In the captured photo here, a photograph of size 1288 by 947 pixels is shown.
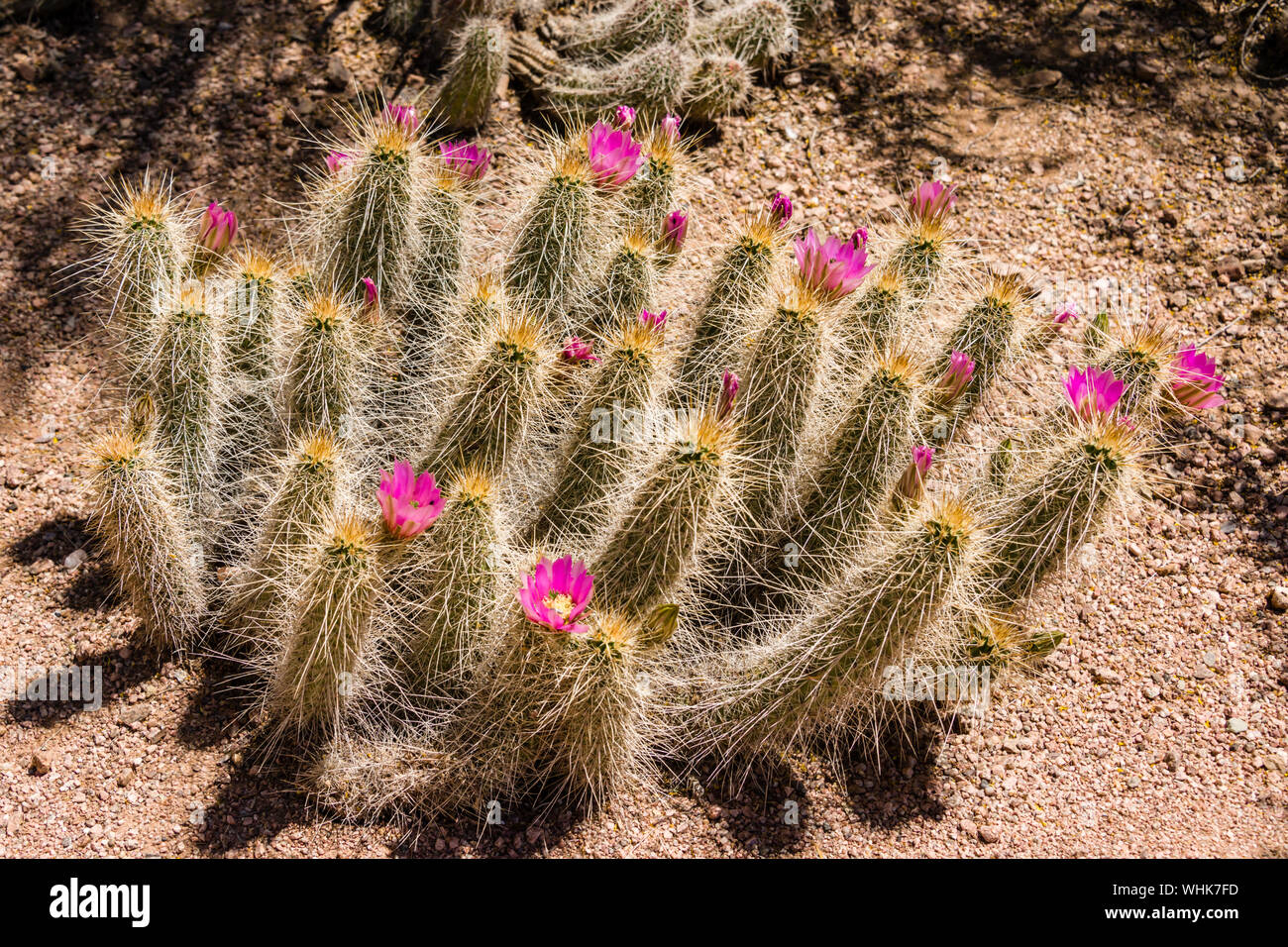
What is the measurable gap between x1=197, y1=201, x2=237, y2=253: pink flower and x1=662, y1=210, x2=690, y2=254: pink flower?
142cm

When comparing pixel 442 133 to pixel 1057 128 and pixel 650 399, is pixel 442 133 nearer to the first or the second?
pixel 650 399

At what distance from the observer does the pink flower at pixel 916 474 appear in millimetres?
2867

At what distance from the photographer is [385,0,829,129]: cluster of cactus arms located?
448 cm

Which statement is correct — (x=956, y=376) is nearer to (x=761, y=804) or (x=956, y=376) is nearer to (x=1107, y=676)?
(x=1107, y=676)

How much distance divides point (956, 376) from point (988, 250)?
163cm

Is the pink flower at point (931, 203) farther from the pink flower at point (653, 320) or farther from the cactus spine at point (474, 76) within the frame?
the cactus spine at point (474, 76)

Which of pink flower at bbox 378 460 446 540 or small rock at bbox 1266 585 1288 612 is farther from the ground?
pink flower at bbox 378 460 446 540

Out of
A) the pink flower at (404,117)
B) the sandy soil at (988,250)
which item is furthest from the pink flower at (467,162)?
the sandy soil at (988,250)

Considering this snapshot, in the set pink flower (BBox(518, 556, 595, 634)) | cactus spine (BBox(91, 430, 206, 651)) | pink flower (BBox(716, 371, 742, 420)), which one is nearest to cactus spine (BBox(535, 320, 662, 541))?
pink flower (BBox(716, 371, 742, 420))

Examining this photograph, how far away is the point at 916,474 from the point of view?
2879mm

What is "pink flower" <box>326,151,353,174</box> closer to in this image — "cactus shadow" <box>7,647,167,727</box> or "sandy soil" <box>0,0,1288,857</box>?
"sandy soil" <box>0,0,1288,857</box>

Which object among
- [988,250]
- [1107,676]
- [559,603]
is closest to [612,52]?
[988,250]

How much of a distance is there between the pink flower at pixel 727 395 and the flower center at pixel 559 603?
0.75 meters

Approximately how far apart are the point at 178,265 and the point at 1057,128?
3.89 meters
